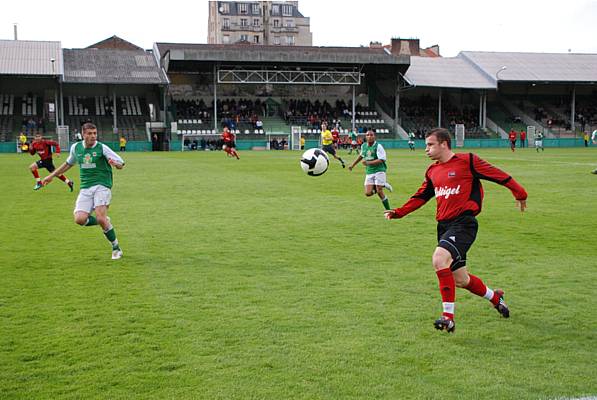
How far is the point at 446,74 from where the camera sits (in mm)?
63906

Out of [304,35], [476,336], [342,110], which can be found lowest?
[476,336]

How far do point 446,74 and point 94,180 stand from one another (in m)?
58.0

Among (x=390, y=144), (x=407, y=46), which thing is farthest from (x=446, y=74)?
(x=407, y=46)

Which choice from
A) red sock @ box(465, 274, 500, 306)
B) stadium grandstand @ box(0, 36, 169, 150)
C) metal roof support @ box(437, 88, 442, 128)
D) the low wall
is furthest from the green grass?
metal roof support @ box(437, 88, 442, 128)

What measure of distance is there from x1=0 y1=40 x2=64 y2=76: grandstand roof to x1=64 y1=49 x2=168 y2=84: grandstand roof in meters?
1.34

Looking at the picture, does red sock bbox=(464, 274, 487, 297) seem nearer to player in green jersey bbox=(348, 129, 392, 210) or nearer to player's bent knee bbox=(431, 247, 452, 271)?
player's bent knee bbox=(431, 247, 452, 271)

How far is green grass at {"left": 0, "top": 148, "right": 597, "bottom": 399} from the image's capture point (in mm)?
4902

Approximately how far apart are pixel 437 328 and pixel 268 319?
1.62m

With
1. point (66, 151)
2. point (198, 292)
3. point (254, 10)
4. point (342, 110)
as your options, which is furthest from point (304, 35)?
point (198, 292)

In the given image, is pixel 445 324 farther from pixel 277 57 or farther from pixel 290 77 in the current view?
pixel 290 77

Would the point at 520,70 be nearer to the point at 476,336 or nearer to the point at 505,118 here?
the point at 505,118

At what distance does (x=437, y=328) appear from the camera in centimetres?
596

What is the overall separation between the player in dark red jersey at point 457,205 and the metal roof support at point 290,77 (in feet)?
174

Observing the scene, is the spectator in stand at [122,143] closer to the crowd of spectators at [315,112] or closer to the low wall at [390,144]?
the low wall at [390,144]
